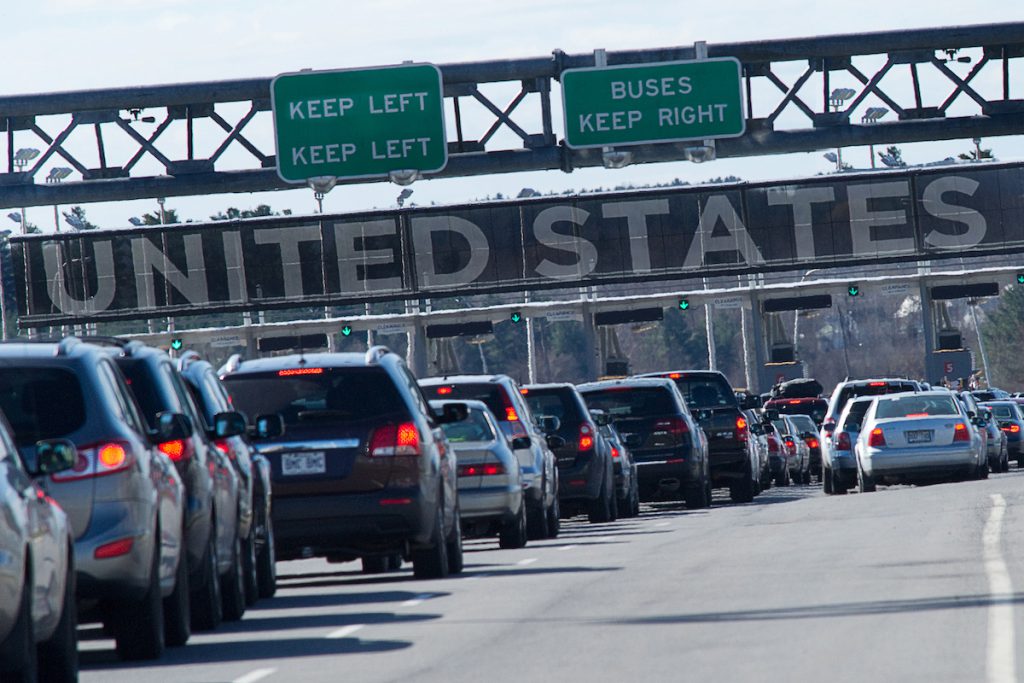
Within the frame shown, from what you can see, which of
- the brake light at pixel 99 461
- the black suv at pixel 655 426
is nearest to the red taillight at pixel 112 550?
the brake light at pixel 99 461

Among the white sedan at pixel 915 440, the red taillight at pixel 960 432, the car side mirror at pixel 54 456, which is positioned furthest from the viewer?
the red taillight at pixel 960 432

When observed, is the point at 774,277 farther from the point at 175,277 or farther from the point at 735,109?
the point at 735,109

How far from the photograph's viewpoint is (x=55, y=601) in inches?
419

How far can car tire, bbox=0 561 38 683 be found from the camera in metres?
9.95

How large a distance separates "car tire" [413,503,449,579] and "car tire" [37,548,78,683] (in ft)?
23.4

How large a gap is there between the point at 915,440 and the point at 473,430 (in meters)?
12.2

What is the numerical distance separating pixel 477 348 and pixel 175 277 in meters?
124

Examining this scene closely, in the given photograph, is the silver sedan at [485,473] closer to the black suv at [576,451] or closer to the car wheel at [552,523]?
the car wheel at [552,523]

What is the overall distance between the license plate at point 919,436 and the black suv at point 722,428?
297 cm

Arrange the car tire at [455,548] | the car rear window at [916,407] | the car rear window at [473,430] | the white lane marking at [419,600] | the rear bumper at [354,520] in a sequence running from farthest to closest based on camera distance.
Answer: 1. the car rear window at [916,407]
2. the car rear window at [473,430]
3. the car tire at [455,548]
4. the rear bumper at [354,520]
5. the white lane marking at [419,600]

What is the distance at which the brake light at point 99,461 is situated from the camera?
479 inches

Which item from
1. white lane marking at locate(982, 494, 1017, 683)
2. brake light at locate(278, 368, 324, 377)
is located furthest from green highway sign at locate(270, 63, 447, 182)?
brake light at locate(278, 368, 324, 377)

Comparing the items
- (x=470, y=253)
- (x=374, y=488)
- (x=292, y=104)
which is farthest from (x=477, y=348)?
(x=374, y=488)

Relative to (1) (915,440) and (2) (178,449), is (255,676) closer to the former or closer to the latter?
(2) (178,449)
